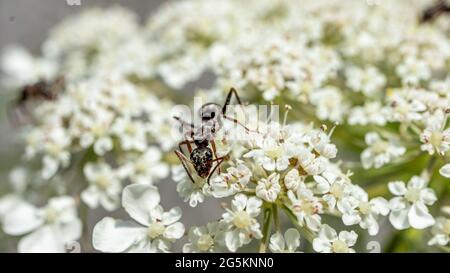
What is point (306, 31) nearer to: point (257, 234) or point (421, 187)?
point (421, 187)

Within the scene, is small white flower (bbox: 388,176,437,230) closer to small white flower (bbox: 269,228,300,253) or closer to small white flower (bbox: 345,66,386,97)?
small white flower (bbox: 269,228,300,253)

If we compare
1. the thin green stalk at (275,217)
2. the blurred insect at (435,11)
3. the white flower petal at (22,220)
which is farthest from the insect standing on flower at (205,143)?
the blurred insect at (435,11)

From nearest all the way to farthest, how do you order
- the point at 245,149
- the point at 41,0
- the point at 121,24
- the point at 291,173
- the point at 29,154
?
the point at 291,173
the point at 245,149
the point at 29,154
the point at 121,24
the point at 41,0

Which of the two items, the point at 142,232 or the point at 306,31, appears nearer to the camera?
the point at 142,232

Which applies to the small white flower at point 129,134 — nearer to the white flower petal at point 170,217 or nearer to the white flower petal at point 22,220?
the white flower petal at point 22,220

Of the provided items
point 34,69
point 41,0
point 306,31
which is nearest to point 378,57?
point 306,31
